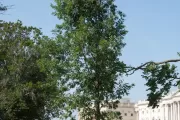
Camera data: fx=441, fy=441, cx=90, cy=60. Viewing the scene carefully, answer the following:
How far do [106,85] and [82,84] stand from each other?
2.03 m

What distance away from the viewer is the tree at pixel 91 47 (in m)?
24.1

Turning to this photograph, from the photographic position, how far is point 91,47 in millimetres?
24359

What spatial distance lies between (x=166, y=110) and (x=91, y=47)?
115 m

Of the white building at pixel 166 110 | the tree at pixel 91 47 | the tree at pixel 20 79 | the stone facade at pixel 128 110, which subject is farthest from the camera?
the stone facade at pixel 128 110

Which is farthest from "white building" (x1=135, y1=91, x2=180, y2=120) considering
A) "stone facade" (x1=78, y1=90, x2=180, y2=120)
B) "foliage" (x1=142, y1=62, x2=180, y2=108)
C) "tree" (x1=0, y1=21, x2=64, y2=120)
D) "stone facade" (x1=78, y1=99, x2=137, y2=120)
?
"foliage" (x1=142, y1=62, x2=180, y2=108)

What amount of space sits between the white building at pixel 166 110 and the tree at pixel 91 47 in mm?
100543

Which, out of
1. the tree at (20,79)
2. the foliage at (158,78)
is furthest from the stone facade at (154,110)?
the foliage at (158,78)

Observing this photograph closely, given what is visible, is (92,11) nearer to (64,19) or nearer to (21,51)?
(64,19)

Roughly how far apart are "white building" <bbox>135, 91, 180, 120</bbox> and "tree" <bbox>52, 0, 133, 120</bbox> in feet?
330

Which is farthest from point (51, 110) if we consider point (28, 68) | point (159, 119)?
point (159, 119)

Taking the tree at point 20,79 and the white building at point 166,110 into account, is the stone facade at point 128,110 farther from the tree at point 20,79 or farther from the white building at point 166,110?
the tree at point 20,79

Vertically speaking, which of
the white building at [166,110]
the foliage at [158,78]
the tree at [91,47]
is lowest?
the foliage at [158,78]

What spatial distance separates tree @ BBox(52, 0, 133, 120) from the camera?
24.1 m

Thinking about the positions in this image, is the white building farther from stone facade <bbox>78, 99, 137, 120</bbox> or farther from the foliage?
the foliage
